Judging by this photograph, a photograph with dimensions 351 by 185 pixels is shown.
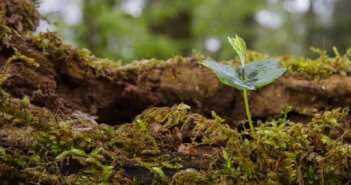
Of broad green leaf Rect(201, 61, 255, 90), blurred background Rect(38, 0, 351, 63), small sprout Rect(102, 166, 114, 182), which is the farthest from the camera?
blurred background Rect(38, 0, 351, 63)

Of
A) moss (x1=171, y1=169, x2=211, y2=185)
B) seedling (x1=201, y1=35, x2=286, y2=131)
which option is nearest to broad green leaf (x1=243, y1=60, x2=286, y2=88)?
seedling (x1=201, y1=35, x2=286, y2=131)

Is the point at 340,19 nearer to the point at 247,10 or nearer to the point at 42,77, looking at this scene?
the point at 247,10

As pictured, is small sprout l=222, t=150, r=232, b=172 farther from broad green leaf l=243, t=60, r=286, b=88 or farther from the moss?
broad green leaf l=243, t=60, r=286, b=88

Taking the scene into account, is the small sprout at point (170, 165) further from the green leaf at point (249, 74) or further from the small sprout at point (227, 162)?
the green leaf at point (249, 74)

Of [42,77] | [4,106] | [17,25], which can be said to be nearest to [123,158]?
[4,106]

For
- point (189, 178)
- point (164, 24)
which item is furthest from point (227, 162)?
point (164, 24)

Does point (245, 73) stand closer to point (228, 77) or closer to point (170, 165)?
point (228, 77)
